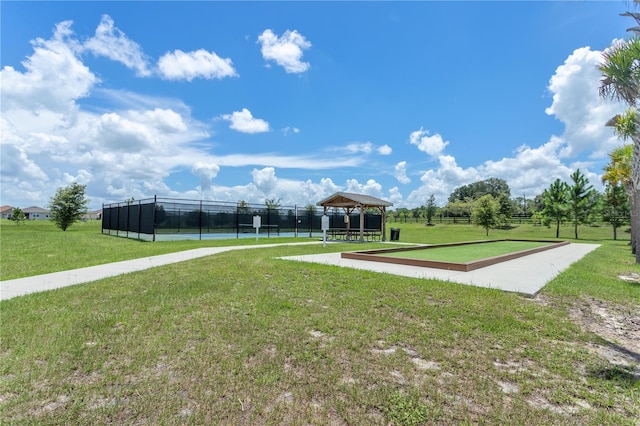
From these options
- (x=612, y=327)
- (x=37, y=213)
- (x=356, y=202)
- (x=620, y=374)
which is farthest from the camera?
(x=37, y=213)

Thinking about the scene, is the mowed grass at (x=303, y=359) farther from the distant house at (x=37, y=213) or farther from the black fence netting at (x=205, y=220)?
the distant house at (x=37, y=213)

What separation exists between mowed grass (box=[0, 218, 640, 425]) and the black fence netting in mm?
11289

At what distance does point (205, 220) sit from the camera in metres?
18.4

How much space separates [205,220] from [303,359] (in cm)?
1683

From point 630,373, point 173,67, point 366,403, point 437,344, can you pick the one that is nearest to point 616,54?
point 630,373

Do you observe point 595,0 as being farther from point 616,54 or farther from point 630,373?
point 630,373

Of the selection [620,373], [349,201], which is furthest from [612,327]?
[349,201]

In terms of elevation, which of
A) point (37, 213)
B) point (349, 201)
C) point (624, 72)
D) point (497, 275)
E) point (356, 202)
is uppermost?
point (624, 72)

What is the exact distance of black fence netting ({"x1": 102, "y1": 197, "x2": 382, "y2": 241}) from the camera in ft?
54.2

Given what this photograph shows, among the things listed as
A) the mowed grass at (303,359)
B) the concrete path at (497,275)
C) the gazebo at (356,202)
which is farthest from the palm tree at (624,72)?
the gazebo at (356,202)

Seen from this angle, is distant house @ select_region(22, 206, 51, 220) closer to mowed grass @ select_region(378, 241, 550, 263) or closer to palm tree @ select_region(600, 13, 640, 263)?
mowed grass @ select_region(378, 241, 550, 263)

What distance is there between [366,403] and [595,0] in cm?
835

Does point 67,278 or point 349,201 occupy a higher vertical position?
point 349,201

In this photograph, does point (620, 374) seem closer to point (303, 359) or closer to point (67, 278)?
point (303, 359)
